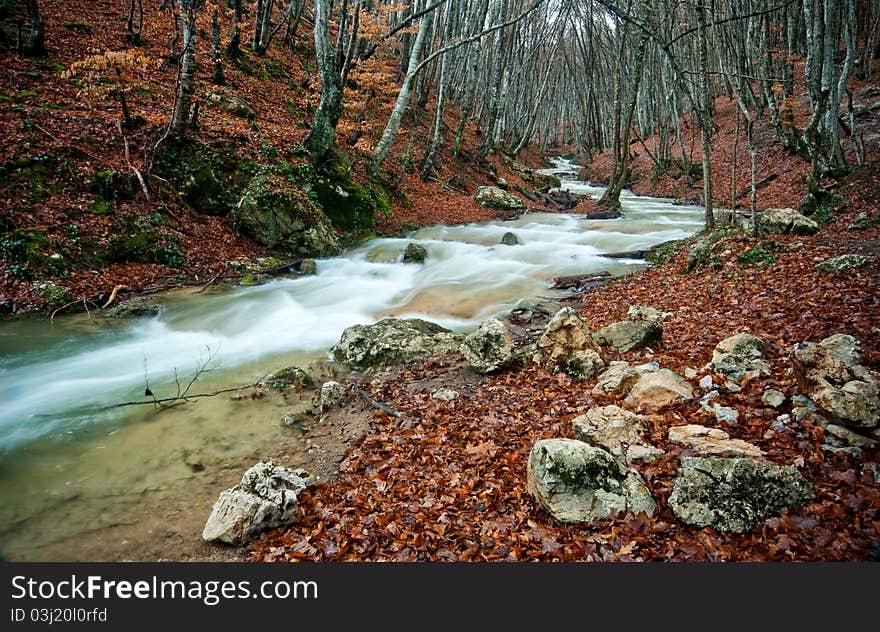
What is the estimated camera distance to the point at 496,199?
64.8ft

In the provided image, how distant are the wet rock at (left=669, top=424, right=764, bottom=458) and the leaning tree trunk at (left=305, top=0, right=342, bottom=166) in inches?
480

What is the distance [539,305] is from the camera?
30.7 ft

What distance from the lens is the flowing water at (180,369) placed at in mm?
4055

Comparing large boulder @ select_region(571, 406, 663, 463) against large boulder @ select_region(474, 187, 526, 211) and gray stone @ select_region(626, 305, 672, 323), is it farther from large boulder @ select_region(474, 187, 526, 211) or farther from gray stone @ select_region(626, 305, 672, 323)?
large boulder @ select_region(474, 187, 526, 211)

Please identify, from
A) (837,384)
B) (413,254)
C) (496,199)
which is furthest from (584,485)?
(496,199)

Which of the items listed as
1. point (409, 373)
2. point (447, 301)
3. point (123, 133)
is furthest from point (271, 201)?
point (409, 373)

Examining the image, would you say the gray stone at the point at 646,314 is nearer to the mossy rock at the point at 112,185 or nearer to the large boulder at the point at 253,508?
the large boulder at the point at 253,508

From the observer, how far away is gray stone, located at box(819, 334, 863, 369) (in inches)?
152

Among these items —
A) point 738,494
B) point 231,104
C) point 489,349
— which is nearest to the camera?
point 738,494

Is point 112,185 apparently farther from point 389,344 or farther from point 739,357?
point 739,357

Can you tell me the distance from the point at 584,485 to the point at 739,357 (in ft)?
8.96

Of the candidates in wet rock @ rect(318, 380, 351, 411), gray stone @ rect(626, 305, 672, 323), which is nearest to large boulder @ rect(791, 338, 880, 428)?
gray stone @ rect(626, 305, 672, 323)

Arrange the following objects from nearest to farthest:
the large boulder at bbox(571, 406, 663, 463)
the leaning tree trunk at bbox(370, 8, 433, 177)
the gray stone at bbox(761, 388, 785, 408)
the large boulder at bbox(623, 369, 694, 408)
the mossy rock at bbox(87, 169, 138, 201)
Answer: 1. the large boulder at bbox(571, 406, 663, 463)
2. the gray stone at bbox(761, 388, 785, 408)
3. the large boulder at bbox(623, 369, 694, 408)
4. the mossy rock at bbox(87, 169, 138, 201)
5. the leaning tree trunk at bbox(370, 8, 433, 177)

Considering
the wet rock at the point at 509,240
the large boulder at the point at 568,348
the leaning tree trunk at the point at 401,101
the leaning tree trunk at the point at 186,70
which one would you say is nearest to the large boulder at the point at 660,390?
the large boulder at the point at 568,348
